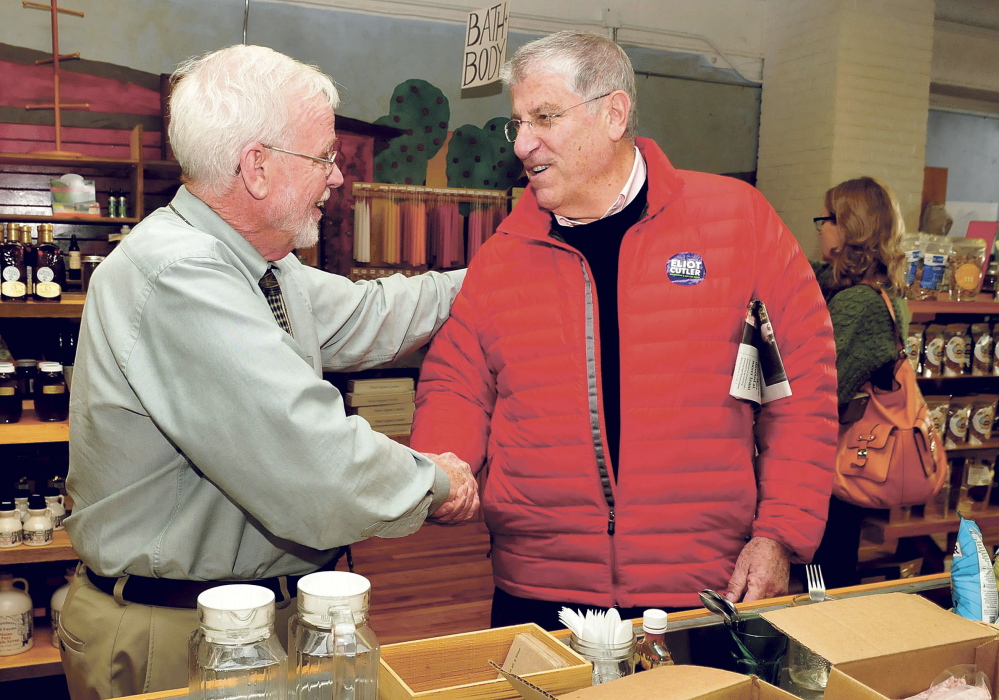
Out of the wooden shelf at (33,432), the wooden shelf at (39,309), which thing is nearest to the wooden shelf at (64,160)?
the wooden shelf at (39,309)

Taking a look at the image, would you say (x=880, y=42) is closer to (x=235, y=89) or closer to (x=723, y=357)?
(x=723, y=357)

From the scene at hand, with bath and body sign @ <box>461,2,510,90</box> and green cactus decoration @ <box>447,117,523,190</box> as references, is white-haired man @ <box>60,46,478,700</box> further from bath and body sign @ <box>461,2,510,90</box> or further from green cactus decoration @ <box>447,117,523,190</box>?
green cactus decoration @ <box>447,117,523,190</box>

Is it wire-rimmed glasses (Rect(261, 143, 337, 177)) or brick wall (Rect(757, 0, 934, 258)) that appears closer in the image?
wire-rimmed glasses (Rect(261, 143, 337, 177))

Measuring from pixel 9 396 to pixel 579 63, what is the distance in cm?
263

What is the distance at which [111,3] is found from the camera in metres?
5.93

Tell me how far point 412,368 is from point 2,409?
378cm

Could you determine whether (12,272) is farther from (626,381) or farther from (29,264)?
(626,381)

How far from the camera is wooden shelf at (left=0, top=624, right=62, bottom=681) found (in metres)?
3.48

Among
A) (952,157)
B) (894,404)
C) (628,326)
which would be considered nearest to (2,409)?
(628,326)

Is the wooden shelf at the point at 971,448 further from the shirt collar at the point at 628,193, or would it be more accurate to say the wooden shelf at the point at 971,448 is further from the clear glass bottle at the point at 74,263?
the clear glass bottle at the point at 74,263

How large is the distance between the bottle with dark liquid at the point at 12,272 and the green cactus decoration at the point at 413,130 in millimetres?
3664

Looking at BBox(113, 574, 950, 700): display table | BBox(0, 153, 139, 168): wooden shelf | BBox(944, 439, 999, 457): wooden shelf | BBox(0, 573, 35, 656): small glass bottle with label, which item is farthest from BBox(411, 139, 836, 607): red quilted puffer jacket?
BBox(0, 153, 139, 168): wooden shelf

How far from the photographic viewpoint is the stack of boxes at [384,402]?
6.18 m

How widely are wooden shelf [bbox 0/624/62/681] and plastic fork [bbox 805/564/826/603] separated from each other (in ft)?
10.5
